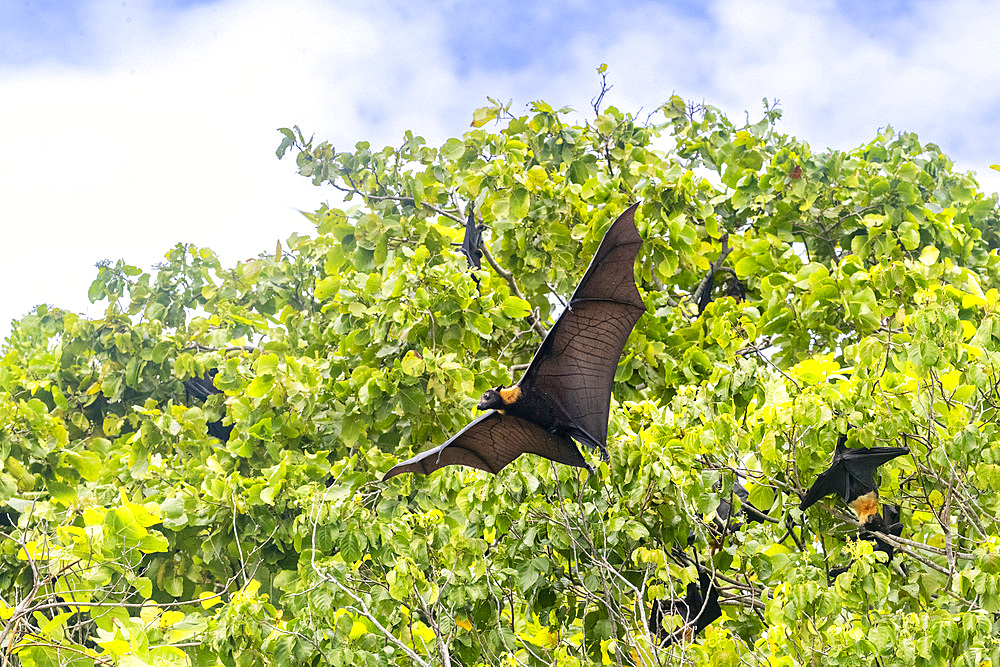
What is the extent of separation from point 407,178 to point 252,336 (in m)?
1.98

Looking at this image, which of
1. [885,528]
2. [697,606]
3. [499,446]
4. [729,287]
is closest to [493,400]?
[499,446]

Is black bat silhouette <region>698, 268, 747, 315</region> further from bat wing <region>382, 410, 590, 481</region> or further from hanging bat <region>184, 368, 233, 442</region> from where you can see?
hanging bat <region>184, 368, 233, 442</region>

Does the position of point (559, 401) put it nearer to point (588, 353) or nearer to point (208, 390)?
point (588, 353)

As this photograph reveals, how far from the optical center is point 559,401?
461cm

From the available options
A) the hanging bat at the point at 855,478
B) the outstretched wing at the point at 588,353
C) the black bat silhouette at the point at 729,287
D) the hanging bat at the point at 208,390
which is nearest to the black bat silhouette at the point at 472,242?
the outstretched wing at the point at 588,353

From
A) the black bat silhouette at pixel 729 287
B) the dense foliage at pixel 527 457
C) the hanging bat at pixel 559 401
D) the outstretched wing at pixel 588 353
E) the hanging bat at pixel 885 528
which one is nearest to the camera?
the dense foliage at pixel 527 457

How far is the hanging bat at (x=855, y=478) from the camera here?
3.70m

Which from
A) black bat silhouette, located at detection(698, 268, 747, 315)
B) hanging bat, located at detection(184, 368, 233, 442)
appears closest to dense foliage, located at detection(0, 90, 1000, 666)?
black bat silhouette, located at detection(698, 268, 747, 315)

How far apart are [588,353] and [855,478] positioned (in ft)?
4.87

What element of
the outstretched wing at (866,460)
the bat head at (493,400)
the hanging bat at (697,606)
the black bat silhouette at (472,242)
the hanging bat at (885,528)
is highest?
the black bat silhouette at (472,242)

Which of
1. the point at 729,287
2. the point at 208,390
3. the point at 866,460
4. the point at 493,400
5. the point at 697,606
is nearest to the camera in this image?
the point at 866,460

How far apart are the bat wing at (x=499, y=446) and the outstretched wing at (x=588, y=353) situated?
0.13m

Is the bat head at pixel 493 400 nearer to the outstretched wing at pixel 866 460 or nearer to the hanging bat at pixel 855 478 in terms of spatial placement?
the hanging bat at pixel 855 478

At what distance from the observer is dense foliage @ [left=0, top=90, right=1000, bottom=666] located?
11.6 ft
